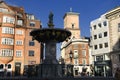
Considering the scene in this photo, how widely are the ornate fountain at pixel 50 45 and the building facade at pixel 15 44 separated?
3532cm

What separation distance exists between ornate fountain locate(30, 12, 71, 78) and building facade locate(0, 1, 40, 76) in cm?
3532

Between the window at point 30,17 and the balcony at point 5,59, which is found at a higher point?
the window at point 30,17

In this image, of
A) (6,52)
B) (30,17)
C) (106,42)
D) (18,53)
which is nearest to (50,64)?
(106,42)

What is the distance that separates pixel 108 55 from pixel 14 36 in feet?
81.2

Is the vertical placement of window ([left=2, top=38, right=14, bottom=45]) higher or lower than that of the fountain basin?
higher

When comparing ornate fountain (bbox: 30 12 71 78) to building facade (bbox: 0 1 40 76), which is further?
building facade (bbox: 0 1 40 76)

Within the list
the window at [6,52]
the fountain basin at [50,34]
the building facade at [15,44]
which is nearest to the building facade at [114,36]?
the building facade at [15,44]

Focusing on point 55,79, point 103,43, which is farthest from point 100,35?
point 55,79

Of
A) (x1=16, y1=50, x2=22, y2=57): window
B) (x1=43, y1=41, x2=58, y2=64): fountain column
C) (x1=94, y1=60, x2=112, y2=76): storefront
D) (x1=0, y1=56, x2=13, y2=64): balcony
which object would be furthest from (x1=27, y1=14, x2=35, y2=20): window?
(x1=43, y1=41, x2=58, y2=64): fountain column

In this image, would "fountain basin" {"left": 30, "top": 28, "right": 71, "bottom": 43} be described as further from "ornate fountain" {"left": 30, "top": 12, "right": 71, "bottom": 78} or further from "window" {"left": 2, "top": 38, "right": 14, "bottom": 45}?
"window" {"left": 2, "top": 38, "right": 14, "bottom": 45}

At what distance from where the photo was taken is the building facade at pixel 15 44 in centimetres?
5731

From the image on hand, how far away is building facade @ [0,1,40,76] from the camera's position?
188 ft

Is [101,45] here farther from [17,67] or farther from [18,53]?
[17,67]

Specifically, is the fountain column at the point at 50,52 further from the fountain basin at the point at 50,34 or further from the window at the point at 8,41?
the window at the point at 8,41
